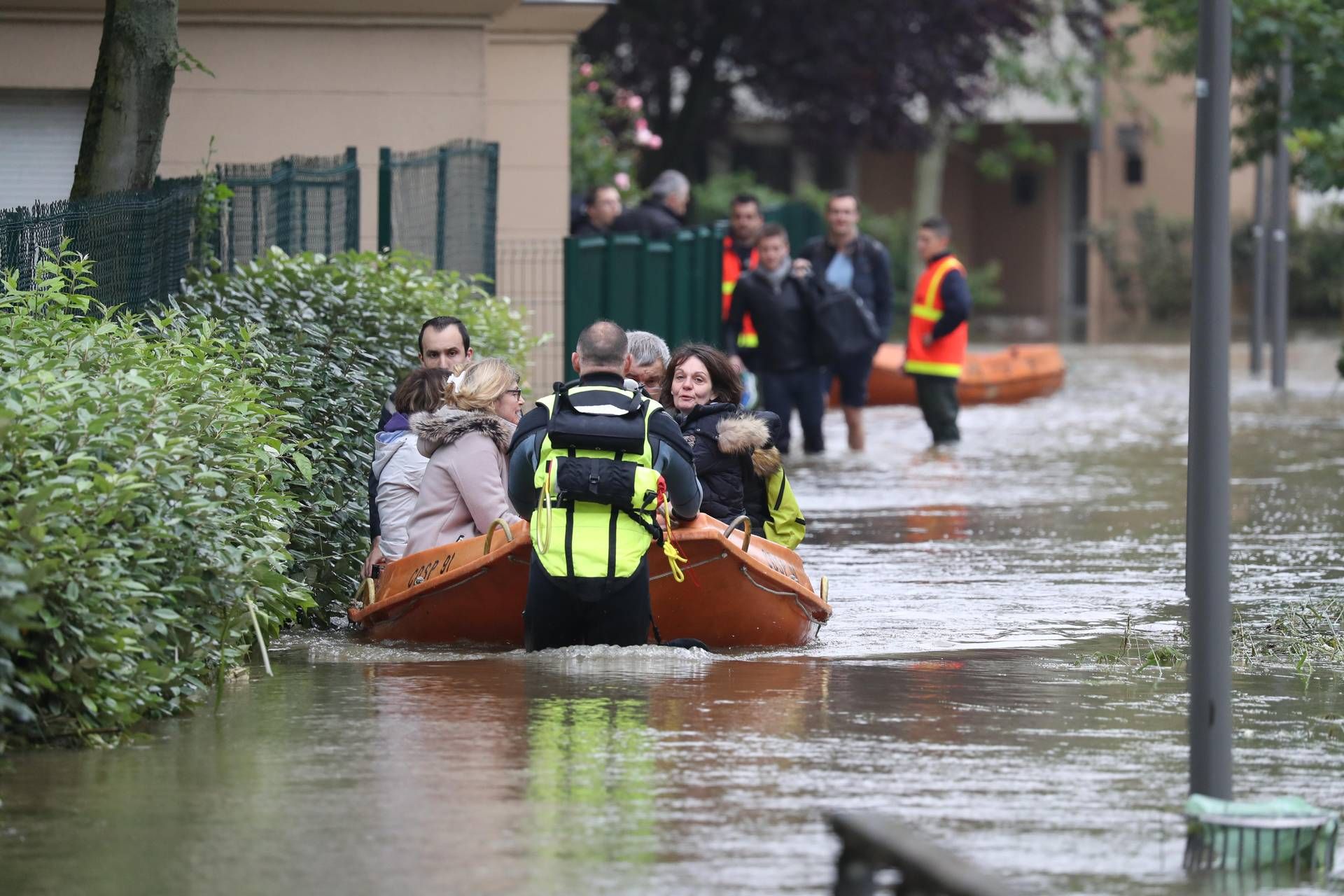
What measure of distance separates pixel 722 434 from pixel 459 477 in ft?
3.67

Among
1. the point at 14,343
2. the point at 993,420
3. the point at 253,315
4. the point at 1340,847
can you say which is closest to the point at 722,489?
the point at 253,315

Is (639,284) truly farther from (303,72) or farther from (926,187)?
(926,187)

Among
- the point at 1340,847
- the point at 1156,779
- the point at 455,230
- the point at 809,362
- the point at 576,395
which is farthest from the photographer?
the point at 809,362

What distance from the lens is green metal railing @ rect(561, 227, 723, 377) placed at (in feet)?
56.9

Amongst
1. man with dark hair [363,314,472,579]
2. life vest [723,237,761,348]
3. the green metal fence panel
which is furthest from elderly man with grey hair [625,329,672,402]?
the green metal fence panel

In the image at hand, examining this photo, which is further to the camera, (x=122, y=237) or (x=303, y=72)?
(x=303, y=72)

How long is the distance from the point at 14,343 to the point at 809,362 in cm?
1018

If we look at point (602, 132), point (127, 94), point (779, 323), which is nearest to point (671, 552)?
point (127, 94)

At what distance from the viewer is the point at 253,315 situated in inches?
407

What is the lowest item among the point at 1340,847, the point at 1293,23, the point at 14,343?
the point at 1340,847

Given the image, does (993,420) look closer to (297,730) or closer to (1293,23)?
(1293,23)

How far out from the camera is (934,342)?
60.5 ft

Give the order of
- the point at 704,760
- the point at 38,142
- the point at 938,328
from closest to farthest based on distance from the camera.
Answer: the point at 704,760, the point at 38,142, the point at 938,328

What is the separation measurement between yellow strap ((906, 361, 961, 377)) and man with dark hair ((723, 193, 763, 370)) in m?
1.44
